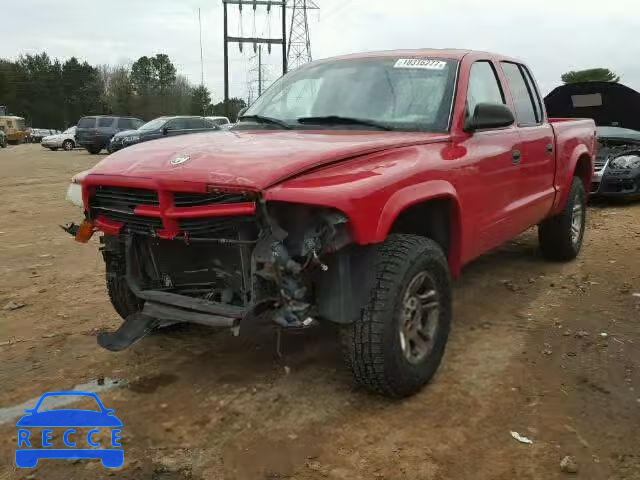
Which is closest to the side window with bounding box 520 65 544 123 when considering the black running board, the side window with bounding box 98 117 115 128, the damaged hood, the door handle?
the door handle

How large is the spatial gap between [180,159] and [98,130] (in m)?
26.7

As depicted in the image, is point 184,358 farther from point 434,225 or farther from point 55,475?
point 434,225

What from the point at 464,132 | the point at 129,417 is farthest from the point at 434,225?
the point at 129,417

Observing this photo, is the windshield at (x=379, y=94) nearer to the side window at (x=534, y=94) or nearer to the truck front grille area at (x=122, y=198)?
the truck front grille area at (x=122, y=198)

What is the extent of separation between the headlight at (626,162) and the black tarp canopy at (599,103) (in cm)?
134

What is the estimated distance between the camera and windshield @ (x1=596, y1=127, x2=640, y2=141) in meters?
10.5

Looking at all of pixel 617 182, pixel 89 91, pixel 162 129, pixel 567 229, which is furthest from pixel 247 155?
pixel 89 91

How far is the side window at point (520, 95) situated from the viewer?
16.2 ft

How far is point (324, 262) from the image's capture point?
2.99m

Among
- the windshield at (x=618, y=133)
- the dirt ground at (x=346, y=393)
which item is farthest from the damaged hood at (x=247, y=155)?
the windshield at (x=618, y=133)

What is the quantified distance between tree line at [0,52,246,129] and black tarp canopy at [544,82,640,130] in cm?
5584

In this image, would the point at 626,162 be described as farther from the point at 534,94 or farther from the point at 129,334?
the point at 129,334

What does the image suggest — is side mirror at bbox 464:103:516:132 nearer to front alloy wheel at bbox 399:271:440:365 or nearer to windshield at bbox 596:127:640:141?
front alloy wheel at bbox 399:271:440:365

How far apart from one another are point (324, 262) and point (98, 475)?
135 cm
